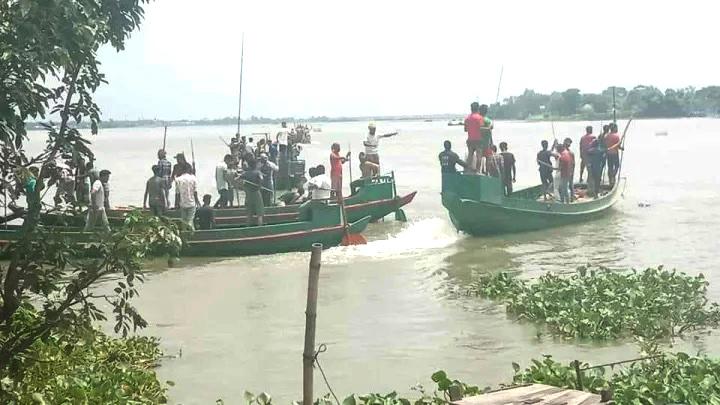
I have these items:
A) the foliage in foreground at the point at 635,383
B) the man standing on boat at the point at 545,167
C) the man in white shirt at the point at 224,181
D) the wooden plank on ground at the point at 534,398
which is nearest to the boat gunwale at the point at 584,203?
the man standing on boat at the point at 545,167

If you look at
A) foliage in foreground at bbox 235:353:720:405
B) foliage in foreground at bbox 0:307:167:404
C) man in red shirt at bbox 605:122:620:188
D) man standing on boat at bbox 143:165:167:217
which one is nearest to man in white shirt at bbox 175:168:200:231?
man standing on boat at bbox 143:165:167:217

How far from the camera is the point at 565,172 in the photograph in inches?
732

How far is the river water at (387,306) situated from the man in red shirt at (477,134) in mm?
1666

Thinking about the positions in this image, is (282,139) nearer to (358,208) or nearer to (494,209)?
(358,208)

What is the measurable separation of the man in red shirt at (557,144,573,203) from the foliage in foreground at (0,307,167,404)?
11784mm

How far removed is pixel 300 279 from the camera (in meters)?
13.5

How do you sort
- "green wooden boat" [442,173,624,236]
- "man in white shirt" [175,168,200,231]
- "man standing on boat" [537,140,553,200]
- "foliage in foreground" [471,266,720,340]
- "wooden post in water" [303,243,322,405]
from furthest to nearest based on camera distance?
"man standing on boat" [537,140,553,200] < "green wooden boat" [442,173,624,236] < "man in white shirt" [175,168,200,231] < "foliage in foreground" [471,266,720,340] < "wooden post in water" [303,243,322,405]

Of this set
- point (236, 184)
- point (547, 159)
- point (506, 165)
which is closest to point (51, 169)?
point (236, 184)

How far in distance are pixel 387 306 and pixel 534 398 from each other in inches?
263

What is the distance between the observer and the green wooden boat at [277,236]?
15258mm

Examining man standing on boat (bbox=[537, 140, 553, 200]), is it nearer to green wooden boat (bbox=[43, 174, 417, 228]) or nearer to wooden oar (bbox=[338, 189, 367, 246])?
green wooden boat (bbox=[43, 174, 417, 228])

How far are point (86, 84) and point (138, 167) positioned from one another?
164 feet

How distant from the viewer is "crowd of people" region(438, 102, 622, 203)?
1616cm

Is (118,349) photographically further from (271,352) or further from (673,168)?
(673,168)
